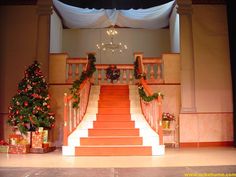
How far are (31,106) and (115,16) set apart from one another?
175 inches

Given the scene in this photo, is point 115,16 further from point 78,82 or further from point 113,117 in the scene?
Result: point 113,117

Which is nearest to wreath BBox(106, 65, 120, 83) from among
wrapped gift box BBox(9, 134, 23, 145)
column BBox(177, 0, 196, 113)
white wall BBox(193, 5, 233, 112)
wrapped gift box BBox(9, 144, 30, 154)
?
column BBox(177, 0, 196, 113)

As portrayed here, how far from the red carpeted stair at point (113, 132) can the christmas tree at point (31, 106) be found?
1.30m

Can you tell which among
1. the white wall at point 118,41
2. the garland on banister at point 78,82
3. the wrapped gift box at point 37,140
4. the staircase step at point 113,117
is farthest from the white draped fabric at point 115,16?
the wrapped gift box at point 37,140

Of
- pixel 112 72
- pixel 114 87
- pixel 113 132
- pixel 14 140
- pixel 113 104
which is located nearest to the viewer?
pixel 113 132

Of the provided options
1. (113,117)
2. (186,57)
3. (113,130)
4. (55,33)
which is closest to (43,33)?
(55,33)

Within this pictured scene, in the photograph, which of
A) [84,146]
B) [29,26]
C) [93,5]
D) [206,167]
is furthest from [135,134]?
[93,5]

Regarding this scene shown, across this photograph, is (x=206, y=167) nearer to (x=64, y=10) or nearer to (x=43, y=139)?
(x=43, y=139)

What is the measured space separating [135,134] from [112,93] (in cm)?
257

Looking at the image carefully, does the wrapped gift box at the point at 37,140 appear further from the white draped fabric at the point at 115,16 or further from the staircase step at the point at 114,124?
the white draped fabric at the point at 115,16

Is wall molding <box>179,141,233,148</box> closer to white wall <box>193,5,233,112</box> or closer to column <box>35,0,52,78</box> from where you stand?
white wall <box>193,5,233,112</box>

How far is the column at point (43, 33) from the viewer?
9777 millimetres

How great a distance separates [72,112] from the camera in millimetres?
8430

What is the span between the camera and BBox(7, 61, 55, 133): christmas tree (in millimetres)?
8250
